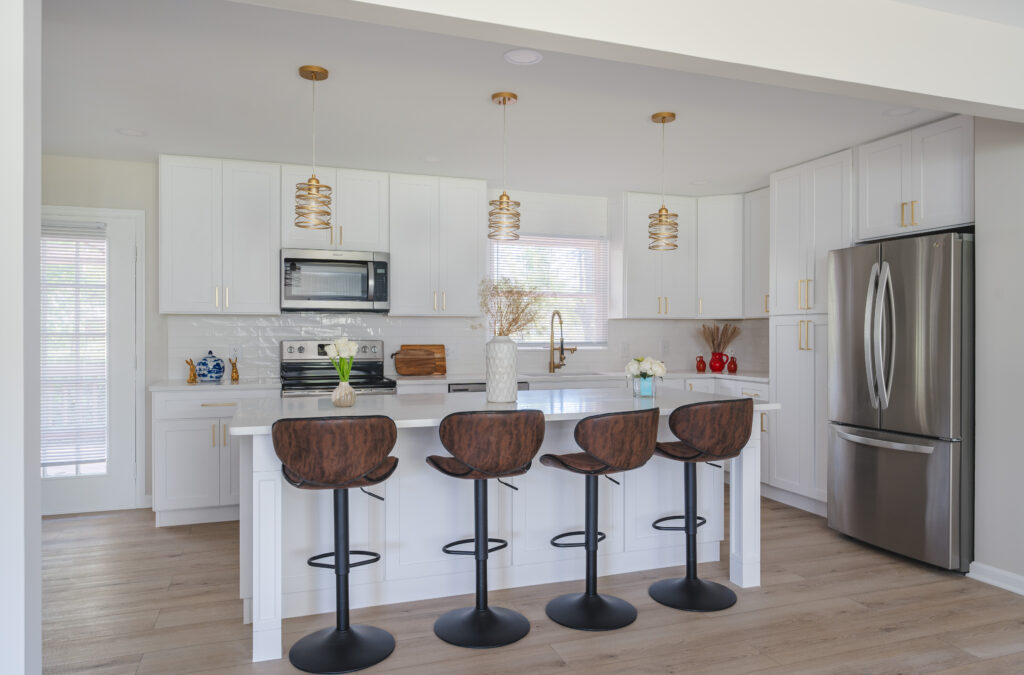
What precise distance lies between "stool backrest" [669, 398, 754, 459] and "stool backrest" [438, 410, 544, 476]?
0.72m

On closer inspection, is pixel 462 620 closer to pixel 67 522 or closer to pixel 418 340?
pixel 418 340

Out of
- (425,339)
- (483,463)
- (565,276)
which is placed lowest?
(483,463)

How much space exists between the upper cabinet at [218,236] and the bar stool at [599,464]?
285 cm

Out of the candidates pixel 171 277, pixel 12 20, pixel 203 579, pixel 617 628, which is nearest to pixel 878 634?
pixel 617 628

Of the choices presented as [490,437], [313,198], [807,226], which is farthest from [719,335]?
[313,198]

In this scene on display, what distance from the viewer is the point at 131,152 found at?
446cm

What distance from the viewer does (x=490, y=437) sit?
256 centimetres

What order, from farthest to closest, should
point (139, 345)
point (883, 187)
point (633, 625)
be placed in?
1. point (139, 345)
2. point (883, 187)
3. point (633, 625)

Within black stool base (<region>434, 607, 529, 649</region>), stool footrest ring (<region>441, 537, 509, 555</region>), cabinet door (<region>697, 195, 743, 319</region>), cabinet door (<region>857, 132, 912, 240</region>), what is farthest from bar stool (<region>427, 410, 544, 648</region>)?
cabinet door (<region>697, 195, 743, 319</region>)

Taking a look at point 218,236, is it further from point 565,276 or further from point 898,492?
point 898,492

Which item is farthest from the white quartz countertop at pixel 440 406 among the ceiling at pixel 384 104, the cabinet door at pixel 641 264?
the cabinet door at pixel 641 264

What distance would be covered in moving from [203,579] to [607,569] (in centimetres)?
210

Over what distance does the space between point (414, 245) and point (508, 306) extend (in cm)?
99

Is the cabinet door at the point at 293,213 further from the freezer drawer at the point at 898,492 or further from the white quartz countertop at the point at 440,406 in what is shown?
the freezer drawer at the point at 898,492
